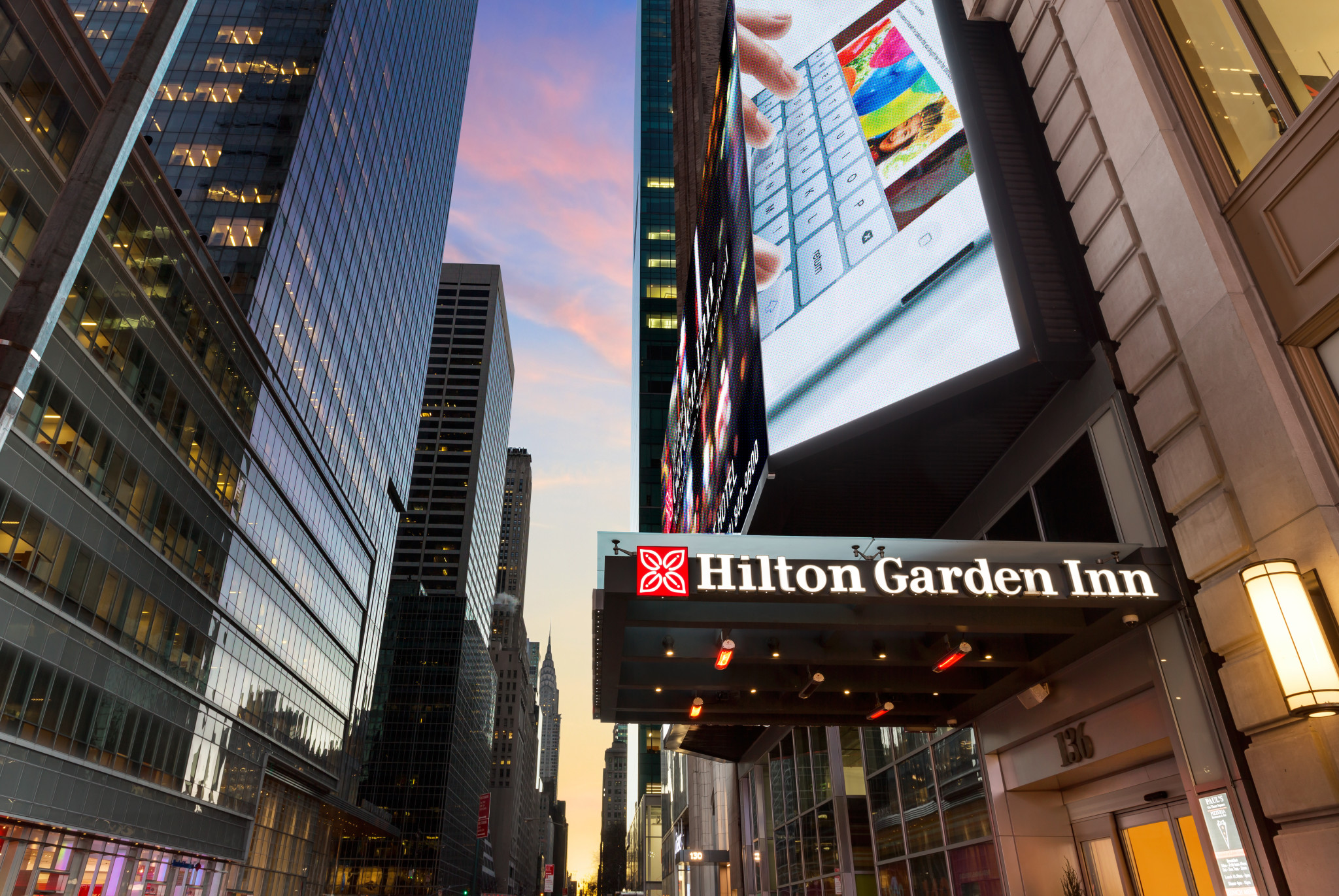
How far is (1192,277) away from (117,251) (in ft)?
131

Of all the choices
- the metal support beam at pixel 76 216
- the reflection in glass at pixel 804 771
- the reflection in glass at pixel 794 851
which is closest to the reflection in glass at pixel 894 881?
the reflection in glass at pixel 804 771

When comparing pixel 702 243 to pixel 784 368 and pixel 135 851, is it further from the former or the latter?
pixel 135 851

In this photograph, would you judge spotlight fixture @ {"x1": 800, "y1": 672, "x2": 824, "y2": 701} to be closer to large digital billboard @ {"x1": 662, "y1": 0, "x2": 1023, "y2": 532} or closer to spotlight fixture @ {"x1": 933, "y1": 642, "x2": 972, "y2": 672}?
spotlight fixture @ {"x1": 933, "y1": 642, "x2": 972, "y2": 672}

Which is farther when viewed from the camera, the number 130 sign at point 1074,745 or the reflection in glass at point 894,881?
the reflection in glass at point 894,881

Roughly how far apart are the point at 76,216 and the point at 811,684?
13.5 metres

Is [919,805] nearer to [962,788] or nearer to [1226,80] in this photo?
[962,788]

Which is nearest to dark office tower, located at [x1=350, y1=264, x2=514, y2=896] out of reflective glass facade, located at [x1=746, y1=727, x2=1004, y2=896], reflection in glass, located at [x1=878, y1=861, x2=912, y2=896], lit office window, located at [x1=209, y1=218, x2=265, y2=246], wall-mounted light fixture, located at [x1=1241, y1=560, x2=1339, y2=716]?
lit office window, located at [x1=209, y1=218, x2=265, y2=246]

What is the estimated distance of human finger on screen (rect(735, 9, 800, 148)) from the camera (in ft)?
76.6

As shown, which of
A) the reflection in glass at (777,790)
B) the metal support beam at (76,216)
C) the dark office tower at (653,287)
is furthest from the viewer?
the dark office tower at (653,287)

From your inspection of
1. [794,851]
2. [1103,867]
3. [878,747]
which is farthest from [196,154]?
[1103,867]

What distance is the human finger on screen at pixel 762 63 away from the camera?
2334 centimetres

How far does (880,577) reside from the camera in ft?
38.0

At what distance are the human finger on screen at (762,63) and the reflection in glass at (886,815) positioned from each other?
17778mm

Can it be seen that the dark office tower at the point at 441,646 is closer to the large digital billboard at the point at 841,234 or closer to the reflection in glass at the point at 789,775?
the reflection in glass at the point at 789,775
